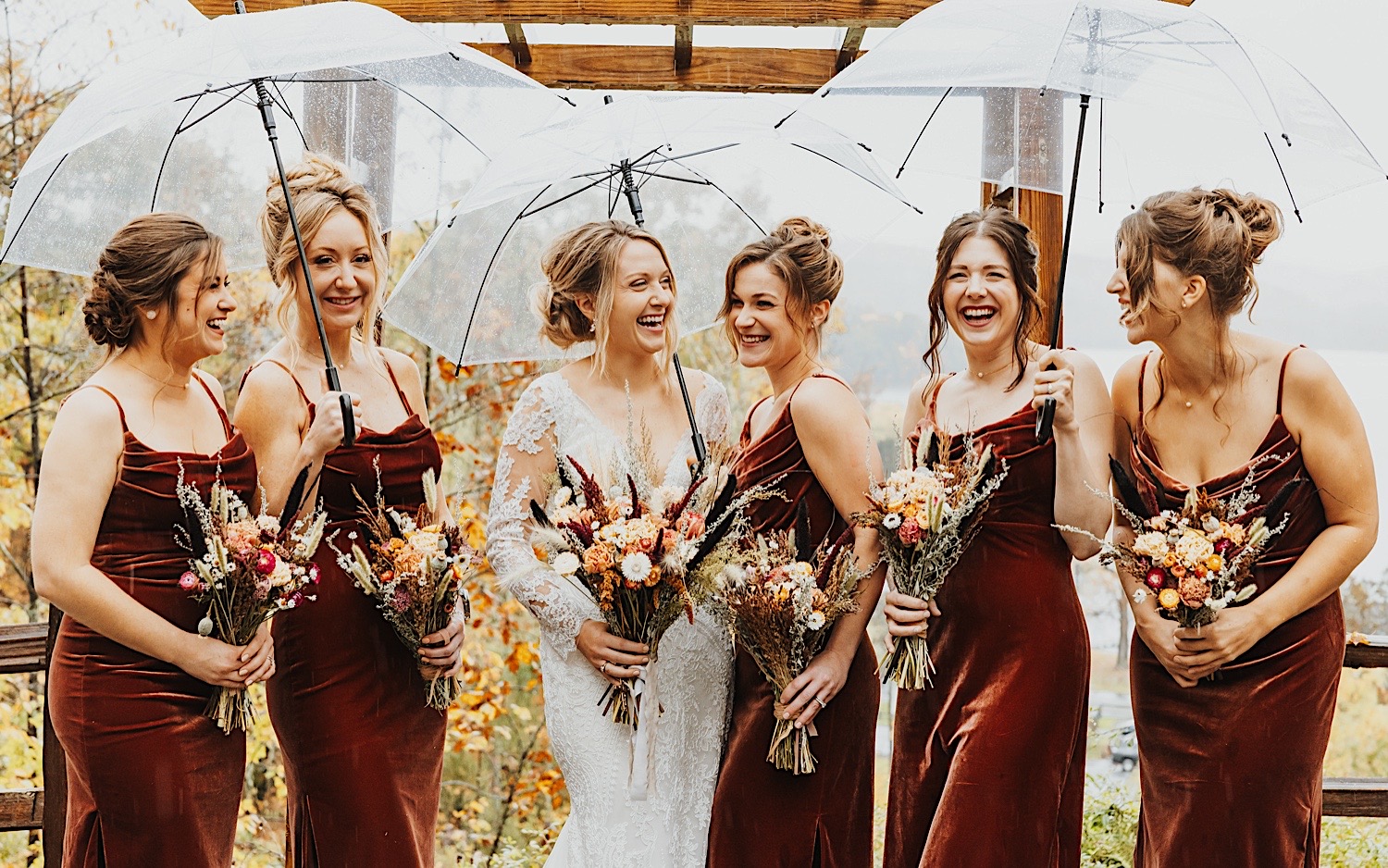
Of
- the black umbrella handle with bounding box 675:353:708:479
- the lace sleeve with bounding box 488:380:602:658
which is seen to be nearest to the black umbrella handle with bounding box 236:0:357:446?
the lace sleeve with bounding box 488:380:602:658

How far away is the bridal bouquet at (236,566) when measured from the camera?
3568mm

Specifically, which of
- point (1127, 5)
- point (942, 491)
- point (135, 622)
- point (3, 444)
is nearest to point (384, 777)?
point (135, 622)

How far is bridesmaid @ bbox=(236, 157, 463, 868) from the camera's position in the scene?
13.0ft

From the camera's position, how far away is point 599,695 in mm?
4035

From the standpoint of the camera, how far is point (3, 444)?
899 centimetres

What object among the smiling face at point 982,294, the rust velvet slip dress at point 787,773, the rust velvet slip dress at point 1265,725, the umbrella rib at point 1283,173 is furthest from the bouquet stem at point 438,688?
the umbrella rib at point 1283,173

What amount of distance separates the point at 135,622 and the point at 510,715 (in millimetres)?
7378

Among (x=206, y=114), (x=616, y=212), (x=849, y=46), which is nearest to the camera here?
(x=206, y=114)

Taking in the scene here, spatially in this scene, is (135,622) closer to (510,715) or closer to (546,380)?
(546,380)

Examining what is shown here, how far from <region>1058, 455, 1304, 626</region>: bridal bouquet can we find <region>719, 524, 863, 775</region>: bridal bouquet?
653 mm

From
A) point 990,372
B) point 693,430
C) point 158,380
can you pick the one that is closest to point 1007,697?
point 990,372

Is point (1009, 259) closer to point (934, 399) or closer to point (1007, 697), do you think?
point (934, 399)

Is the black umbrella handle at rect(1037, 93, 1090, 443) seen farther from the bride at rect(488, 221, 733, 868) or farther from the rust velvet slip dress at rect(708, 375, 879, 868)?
the bride at rect(488, 221, 733, 868)

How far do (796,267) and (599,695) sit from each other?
148 centimetres
